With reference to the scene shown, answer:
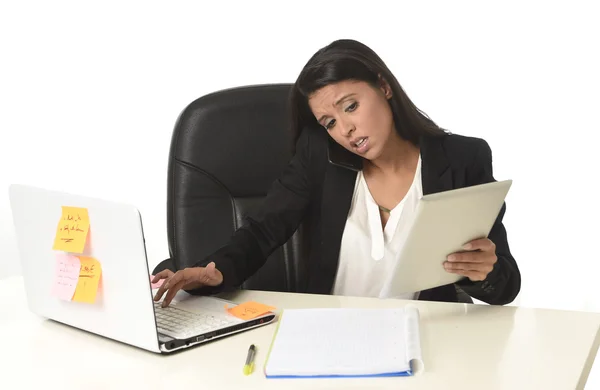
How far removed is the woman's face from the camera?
192cm

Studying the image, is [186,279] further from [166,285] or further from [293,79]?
[293,79]

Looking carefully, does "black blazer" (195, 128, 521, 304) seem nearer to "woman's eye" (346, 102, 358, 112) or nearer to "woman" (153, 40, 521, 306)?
"woman" (153, 40, 521, 306)

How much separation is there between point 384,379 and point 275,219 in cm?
84

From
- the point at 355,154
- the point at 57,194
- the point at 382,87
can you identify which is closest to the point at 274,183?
the point at 355,154

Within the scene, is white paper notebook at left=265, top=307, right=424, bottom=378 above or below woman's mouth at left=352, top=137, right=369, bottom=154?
below

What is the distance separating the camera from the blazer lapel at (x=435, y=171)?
203 centimetres

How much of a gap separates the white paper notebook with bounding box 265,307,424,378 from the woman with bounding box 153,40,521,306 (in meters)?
0.31

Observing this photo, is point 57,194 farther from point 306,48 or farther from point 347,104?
point 306,48

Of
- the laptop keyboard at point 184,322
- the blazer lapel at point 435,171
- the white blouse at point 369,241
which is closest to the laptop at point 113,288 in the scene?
the laptop keyboard at point 184,322

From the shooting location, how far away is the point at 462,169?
6.64ft

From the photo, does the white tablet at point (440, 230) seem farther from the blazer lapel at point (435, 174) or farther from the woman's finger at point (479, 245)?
the blazer lapel at point (435, 174)

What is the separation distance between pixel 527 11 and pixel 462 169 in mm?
1220

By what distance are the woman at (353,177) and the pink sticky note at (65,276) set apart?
308 mm

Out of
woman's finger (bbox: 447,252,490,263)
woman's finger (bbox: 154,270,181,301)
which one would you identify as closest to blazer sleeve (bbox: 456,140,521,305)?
woman's finger (bbox: 447,252,490,263)
